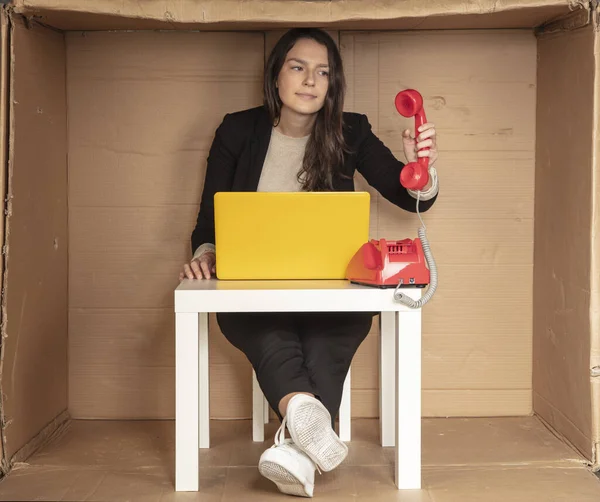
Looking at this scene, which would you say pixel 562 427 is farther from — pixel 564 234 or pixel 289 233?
pixel 289 233

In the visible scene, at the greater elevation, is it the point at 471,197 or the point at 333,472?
the point at 471,197

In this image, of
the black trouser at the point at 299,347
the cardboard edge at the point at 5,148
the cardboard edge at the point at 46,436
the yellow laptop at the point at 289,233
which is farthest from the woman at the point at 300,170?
the cardboard edge at the point at 46,436

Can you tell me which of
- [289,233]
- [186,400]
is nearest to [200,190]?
[289,233]

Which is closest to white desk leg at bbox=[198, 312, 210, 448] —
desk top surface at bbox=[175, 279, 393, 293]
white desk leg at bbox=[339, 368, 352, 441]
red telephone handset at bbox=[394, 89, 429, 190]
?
desk top surface at bbox=[175, 279, 393, 293]

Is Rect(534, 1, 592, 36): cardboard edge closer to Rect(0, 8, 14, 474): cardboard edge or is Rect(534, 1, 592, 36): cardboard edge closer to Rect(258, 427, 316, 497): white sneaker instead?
Rect(258, 427, 316, 497): white sneaker

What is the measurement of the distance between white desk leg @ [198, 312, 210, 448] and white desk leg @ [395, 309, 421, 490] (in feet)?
1.51

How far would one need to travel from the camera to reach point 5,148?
1.68 metres

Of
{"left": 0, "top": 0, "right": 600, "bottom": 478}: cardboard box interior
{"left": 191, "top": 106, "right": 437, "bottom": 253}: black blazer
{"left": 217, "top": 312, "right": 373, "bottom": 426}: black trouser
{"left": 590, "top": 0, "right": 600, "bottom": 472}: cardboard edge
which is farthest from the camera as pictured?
{"left": 0, "top": 0, "right": 600, "bottom": 478}: cardboard box interior

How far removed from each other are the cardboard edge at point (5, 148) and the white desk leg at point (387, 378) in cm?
80

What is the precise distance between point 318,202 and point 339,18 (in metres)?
0.42

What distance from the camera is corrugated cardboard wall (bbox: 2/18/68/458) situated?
172cm

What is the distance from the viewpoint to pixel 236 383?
216 centimetres

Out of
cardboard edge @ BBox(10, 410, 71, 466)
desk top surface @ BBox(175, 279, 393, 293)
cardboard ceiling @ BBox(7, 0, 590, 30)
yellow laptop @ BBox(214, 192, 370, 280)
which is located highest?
cardboard ceiling @ BBox(7, 0, 590, 30)

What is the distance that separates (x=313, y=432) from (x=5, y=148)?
2.70 feet
